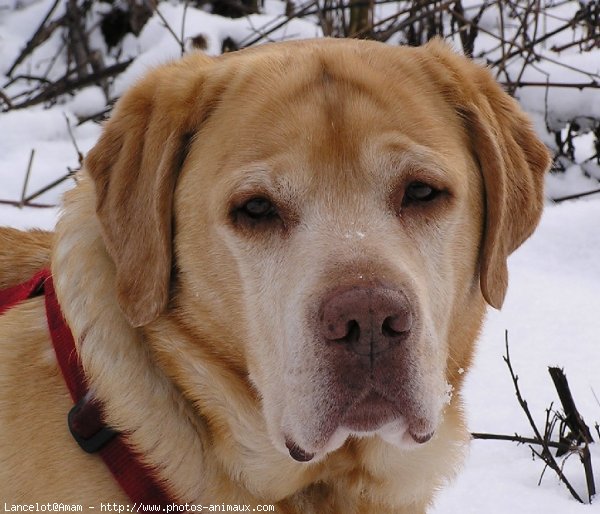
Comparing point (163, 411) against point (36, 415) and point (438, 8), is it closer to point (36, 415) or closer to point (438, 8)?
point (36, 415)

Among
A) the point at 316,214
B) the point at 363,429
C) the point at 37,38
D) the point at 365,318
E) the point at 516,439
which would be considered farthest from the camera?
the point at 37,38

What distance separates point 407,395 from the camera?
2555mm

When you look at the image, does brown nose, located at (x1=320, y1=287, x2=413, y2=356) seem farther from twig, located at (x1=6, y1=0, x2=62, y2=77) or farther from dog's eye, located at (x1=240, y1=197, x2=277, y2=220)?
twig, located at (x1=6, y1=0, x2=62, y2=77)

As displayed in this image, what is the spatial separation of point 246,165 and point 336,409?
741 millimetres

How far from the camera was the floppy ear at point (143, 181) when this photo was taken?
2.88 metres

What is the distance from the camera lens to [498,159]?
3.06 m

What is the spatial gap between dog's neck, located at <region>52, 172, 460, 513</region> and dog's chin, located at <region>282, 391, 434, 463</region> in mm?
264

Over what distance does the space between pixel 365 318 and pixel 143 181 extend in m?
0.89

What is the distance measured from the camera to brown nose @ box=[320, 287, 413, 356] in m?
2.42

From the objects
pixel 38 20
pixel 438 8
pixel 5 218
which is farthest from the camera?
pixel 38 20

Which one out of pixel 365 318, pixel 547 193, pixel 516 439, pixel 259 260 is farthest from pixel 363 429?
pixel 547 193

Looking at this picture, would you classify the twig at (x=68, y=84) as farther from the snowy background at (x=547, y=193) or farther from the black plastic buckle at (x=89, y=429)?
the black plastic buckle at (x=89, y=429)

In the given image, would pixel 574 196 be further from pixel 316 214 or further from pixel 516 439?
pixel 316 214

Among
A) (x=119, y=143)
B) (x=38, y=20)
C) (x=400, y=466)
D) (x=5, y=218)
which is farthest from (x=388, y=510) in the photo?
(x=38, y=20)
